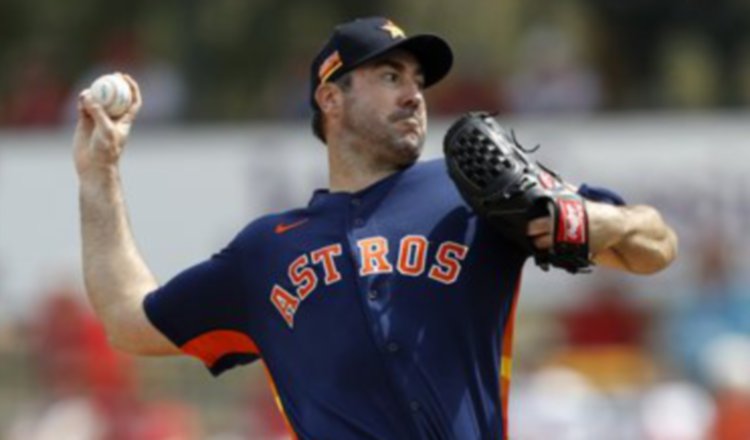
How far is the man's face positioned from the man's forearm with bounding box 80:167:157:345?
793 millimetres

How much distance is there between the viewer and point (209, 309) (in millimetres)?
5934

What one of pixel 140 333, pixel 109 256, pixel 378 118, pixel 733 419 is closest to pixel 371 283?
pixel 378 118

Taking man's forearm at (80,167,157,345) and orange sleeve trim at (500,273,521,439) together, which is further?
man's forearm at (80,167,157,345)

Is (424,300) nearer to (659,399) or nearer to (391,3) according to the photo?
(659,399)

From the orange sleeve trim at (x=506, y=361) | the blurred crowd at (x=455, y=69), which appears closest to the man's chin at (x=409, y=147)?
the orange sleeve trim at (x=506, y=361)

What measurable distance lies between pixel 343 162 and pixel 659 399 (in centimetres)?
504

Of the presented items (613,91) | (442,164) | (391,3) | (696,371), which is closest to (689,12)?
(613,91)

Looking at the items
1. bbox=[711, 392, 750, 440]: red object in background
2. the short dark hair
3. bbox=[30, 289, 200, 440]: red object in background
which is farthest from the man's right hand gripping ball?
bbox=[30, 289, 200, 440]: red object in background

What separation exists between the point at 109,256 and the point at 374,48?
1036 millimetres

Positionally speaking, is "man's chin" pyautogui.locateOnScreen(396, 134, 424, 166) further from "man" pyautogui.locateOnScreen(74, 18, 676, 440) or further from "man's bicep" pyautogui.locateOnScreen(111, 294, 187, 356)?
"man's bicep" pyautogui.locateOnScreen(111, 294, 187, 356)

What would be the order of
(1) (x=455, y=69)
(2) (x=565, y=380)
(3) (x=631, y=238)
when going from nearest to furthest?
(3) (x=631, y=238), (2) (x=565, y=380), (1) (x=455, y=69)

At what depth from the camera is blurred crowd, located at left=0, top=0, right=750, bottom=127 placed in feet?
47.2

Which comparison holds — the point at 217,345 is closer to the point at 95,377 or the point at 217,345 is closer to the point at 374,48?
the point at 374,48

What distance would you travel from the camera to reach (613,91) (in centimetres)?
1429
